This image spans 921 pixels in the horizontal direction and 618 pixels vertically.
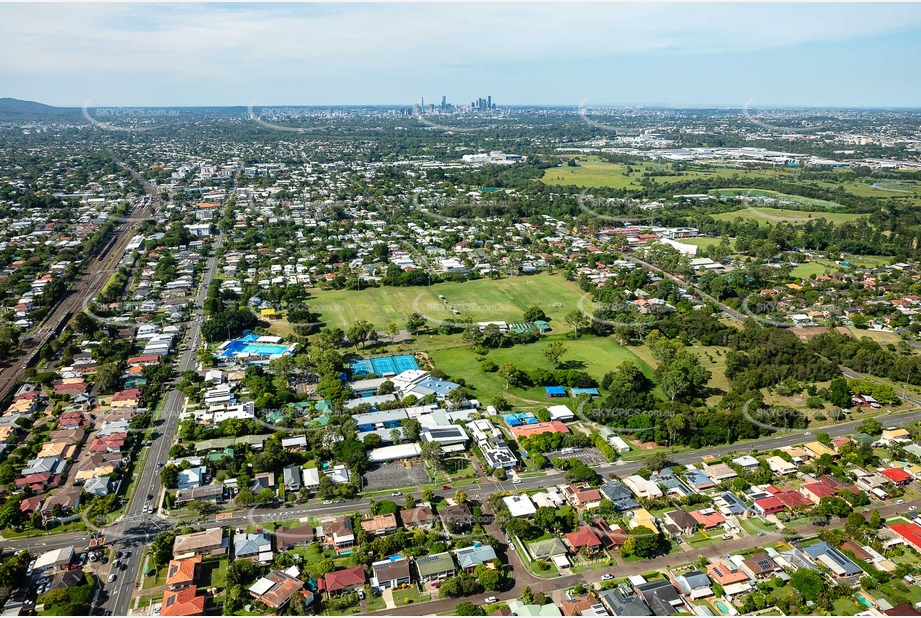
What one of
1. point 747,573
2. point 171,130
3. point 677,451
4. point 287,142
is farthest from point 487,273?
point 171,130

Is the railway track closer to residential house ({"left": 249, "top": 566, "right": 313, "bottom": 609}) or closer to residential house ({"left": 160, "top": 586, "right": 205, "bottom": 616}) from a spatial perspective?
residential house ({"left": 160, "top": 586, "right": 205, "bottom": 616})

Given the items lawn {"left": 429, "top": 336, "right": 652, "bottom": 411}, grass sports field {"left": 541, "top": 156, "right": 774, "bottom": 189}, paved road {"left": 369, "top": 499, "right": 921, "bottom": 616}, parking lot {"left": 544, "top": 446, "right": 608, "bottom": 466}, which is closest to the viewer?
paved road {"left": 369, "top": 499, "right": 921, "bottom": 616}

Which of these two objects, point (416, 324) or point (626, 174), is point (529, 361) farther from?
point (626, 174)

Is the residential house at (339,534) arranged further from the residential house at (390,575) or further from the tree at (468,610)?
the tree at (468,610)

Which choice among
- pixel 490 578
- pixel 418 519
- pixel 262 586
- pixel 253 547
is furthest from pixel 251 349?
pixel 490 578

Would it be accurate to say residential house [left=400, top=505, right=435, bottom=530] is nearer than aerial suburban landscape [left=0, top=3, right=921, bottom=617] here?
No

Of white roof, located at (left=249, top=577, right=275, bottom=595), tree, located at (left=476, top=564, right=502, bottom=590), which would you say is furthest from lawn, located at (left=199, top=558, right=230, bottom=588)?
tree, located at (left=476, top=564, right=502, bottom=590)
